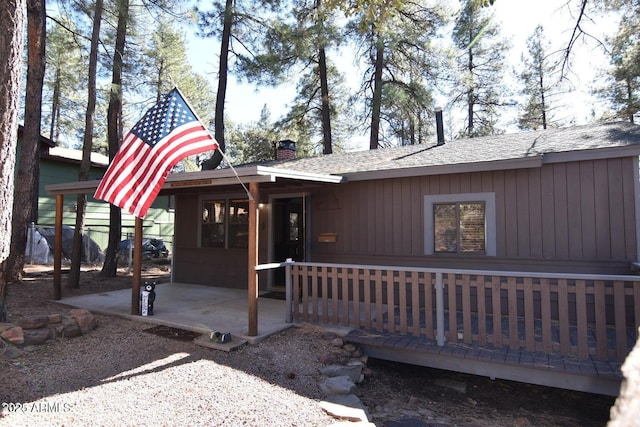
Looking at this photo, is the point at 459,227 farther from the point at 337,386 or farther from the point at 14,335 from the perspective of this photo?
the point at 14,335

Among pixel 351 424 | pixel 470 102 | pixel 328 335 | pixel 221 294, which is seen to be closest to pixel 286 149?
pixel 221 294

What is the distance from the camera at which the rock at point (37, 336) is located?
4418 mm

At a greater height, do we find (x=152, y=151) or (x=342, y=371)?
(x=152, y=151)

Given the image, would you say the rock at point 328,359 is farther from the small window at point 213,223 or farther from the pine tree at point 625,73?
the pine tree at point 625,73

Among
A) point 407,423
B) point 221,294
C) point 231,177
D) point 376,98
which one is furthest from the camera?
point 376,98

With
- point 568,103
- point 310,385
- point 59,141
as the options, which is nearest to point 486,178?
point 310,385

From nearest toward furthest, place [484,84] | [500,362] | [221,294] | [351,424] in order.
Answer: [351,424], [500,362], [221,294], [484,84]

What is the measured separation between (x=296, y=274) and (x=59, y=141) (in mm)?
26241

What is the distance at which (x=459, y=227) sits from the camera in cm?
613

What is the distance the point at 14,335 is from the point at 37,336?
0.23m

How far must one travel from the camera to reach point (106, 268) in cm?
994

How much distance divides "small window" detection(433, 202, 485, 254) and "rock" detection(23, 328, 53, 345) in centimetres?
550

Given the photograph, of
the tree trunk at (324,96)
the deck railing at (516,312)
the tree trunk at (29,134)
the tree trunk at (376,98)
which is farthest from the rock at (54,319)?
the tree trunk at (324,96)

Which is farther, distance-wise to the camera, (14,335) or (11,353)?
(14,335)
